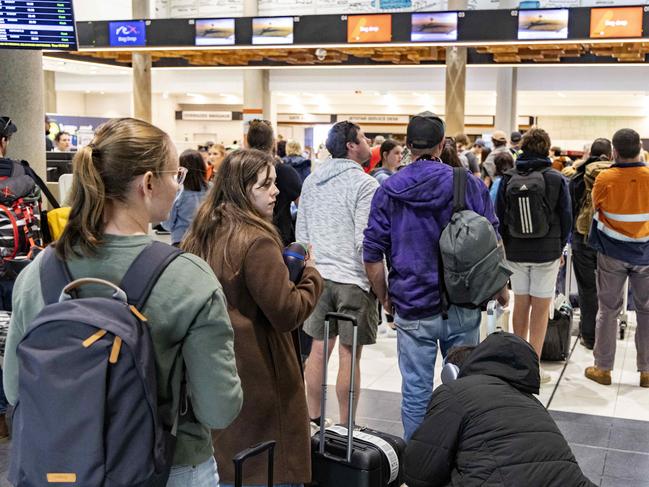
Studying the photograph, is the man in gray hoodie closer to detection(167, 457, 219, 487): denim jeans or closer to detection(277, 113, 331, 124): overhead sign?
detection(167, 457, 219, 487): denim jeans

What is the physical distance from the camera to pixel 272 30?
45.3 feet

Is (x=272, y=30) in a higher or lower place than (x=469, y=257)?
higher

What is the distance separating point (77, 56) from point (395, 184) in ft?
50.5

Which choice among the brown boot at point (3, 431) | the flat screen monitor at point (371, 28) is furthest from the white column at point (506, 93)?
the brown boot at point (3, 431)

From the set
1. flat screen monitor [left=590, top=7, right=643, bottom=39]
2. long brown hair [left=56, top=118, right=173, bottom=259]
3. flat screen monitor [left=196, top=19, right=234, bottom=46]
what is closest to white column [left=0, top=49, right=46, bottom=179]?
long brown hair [left=56, top=118, right=173, bottom=259]

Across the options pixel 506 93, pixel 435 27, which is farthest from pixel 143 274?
pixel 506 93

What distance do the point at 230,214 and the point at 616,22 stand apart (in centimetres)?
1086

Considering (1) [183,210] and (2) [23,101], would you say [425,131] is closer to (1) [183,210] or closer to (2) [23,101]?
(1) [183,210]

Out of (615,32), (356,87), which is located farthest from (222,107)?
(615,32)

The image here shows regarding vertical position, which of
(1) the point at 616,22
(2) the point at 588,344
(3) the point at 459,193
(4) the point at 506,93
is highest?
(1) the point at 616,22

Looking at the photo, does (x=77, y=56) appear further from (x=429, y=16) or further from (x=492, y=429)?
(x=492, y=429)

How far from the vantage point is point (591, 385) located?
5.40 metres

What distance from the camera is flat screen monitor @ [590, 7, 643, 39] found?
11633 millimetres

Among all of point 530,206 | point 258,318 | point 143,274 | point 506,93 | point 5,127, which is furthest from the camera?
point 506,93
